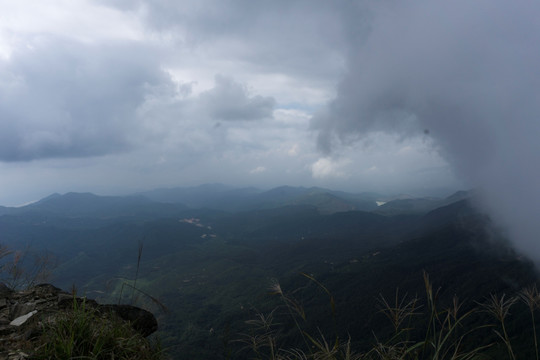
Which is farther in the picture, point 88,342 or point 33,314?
point 33,314

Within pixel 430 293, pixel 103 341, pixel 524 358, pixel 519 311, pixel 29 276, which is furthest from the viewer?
pixel 519 311

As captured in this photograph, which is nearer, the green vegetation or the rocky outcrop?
the green vegetation

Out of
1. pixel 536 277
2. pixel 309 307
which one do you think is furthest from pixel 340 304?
pixel 536 277

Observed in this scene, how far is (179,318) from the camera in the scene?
6860 inches

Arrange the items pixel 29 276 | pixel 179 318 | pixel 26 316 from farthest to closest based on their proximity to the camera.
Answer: pixel 179 318
pixel 29 276
pixel 26 316

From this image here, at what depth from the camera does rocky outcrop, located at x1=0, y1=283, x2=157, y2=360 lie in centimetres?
471

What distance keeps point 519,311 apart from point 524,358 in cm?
7474

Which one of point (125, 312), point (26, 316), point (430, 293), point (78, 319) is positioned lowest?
point (125, 312)

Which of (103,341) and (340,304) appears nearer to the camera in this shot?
(103,341)

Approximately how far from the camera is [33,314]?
5.57 meters

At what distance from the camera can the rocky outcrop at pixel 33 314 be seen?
471cm

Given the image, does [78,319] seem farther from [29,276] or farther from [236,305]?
[236,305]

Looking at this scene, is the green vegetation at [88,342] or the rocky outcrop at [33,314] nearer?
the green vegetation at [88,342]

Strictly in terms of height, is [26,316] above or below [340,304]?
above
